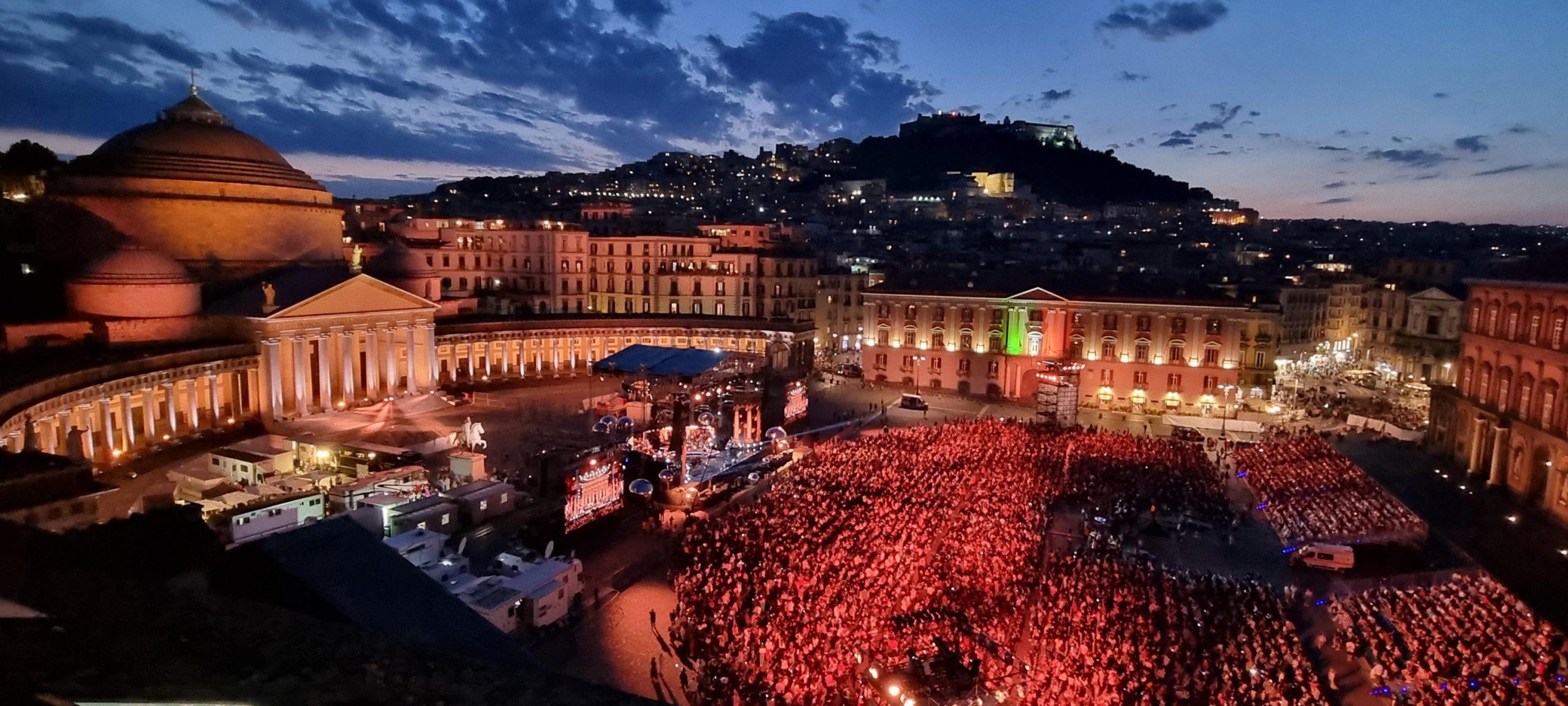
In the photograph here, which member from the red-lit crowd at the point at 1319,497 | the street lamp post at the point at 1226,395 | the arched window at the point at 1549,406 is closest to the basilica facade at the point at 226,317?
the street lamp post at the point at 1226,395

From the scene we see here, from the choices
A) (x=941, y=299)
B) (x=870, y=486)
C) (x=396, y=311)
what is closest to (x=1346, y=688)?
(x=870, y=486)

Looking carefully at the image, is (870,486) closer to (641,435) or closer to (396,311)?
(641,435)

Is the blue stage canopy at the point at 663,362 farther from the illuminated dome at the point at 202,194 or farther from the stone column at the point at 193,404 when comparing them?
the illuminated dome at the point at 202,194

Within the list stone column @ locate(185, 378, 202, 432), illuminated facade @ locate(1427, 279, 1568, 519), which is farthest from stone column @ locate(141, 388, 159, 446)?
illuminated facade @ locate(1427, 279, 1568, 519)

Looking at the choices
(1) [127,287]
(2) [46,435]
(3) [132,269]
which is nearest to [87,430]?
(2) [46,435]

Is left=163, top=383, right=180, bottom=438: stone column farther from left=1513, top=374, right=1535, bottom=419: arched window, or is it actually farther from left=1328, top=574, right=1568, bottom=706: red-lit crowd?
left=1513, top=374, right=1535, bottom=419: arched window
